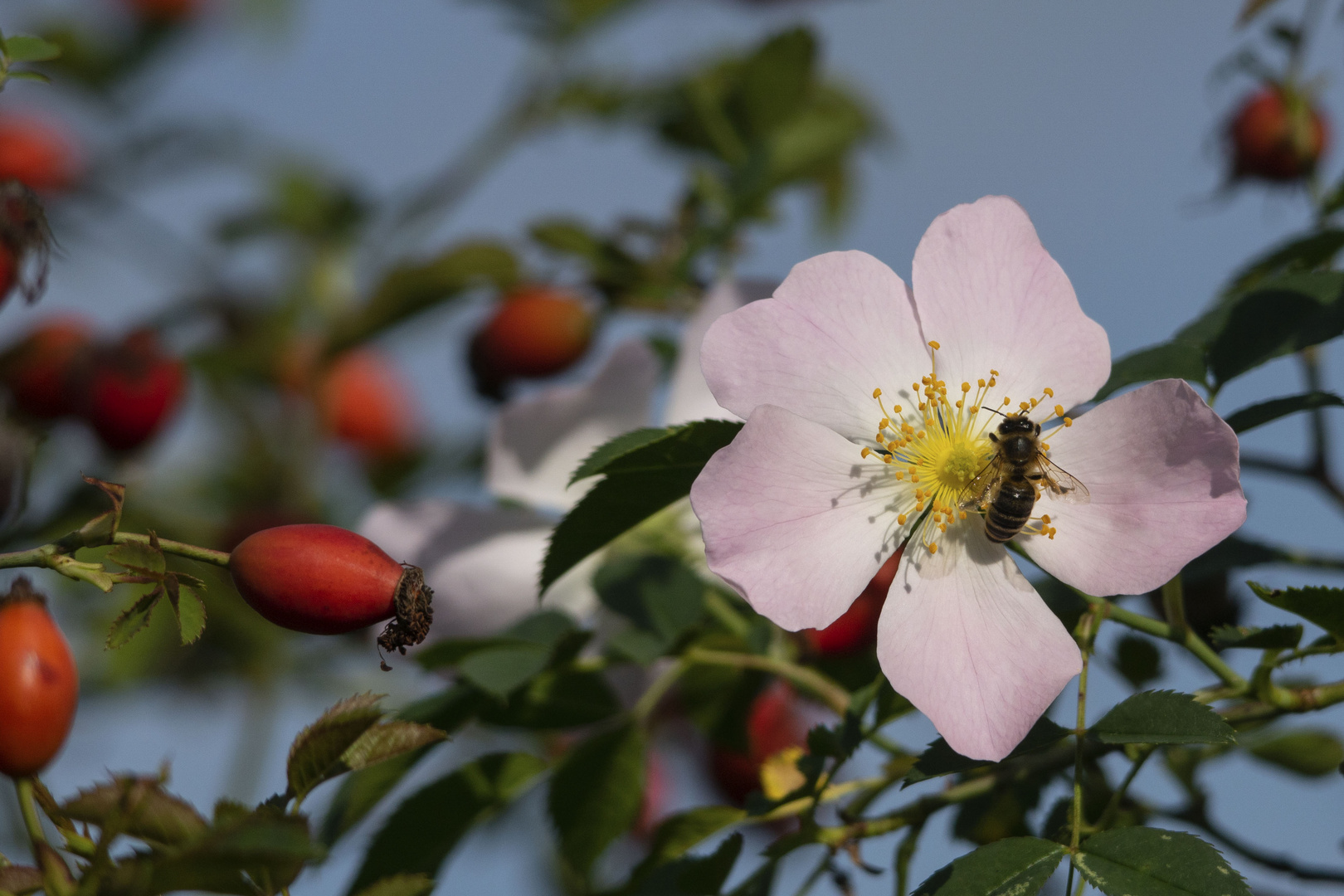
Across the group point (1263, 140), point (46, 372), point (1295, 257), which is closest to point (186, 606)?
point (46, 372)

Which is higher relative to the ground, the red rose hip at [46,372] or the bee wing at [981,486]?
the red rose hip at [46,372]

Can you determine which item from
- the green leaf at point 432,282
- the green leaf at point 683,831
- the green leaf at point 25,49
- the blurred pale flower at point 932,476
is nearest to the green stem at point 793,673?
the green leaf at point 683,831

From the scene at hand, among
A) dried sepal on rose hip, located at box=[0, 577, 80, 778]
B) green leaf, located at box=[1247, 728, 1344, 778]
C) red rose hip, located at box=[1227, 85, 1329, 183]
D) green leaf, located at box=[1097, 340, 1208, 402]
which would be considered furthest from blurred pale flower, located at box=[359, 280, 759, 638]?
red rose hip, located at box=[1227, 85, 1329, 183]

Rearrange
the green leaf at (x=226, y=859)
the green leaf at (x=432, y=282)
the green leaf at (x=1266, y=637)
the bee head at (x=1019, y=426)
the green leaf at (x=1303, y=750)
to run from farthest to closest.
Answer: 1. the green leaf at (x=432, y=282)
2. the green leaf at (x=1303, y=750)
3. the bee head at (x=1019, y=426)
4. the green leaf at (x=1266, y=637)
5. the green leaf at (x=226, y=859)

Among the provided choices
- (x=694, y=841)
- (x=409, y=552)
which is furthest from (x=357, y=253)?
(x=694, y=841)

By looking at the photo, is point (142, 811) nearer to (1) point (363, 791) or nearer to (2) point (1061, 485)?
(1) point (363, 791)

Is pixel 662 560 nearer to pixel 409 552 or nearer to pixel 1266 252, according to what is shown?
pixel 409 552

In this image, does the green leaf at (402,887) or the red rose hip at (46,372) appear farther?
the red rose hip at (46,372)

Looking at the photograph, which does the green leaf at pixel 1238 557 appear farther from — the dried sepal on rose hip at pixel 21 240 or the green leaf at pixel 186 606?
the dried sepal on rose hip at pixel 21 240
